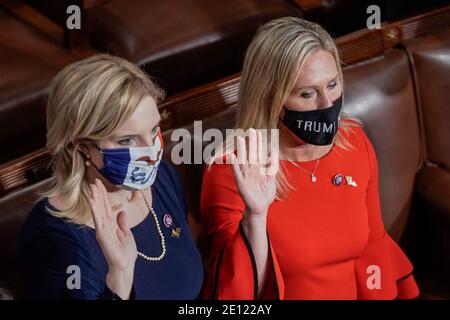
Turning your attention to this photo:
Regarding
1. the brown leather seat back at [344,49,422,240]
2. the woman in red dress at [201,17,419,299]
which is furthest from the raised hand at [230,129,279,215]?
the brown leather seat back at [344,49,422,240]

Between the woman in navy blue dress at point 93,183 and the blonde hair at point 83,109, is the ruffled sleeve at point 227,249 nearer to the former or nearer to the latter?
Result: the woman in navy blue dress at point 93,183

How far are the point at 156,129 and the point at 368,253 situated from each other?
0.67 m

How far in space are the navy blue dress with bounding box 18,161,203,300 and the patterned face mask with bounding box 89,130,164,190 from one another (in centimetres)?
11

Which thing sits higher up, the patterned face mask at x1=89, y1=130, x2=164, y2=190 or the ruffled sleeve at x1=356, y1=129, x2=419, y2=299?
the patterned face mask at x1=89, y1=130, x2=164, y2=190

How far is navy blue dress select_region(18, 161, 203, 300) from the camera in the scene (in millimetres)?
1542

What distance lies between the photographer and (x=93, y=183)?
5.17ft

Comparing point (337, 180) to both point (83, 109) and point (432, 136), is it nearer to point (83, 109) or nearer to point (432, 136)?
point (432, 136)

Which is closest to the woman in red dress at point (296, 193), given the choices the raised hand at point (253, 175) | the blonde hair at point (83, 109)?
the raised hand at point (253, 175)

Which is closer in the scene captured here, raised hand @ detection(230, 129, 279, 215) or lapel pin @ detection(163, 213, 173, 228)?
raised hand @ detection(230, 129, 279, 215)

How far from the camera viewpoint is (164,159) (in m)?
1.88

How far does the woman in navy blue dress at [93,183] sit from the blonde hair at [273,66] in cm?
25

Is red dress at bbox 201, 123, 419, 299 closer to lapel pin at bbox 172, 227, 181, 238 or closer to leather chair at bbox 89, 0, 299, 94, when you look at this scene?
lapel pin at bbox 172, 227, 181, 238
